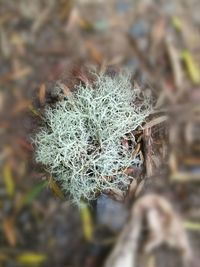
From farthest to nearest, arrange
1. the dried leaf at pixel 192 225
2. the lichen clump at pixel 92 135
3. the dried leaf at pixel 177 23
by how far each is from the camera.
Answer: the dried leaf at pixel 177 23 < the dried leaf at pixel 192 225 < the lichen clump at pixel 92 135

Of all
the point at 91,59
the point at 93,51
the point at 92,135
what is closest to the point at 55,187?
the point at 92,135

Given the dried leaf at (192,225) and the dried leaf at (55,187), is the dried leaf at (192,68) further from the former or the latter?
the dried leaf at (55,187)

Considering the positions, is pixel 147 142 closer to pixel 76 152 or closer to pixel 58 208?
pixel 76 152

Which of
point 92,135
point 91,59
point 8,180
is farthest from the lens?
point 8,180

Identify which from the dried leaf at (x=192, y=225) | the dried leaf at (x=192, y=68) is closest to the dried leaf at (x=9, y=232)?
the dried leaf at (x=192, y=225)

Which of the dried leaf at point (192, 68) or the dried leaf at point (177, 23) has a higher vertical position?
the dried leaf at point (177, 23)

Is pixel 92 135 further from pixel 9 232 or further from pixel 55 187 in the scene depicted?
pixel 9 232

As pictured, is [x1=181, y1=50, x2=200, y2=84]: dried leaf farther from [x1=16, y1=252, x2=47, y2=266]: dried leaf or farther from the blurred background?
[x1=16, y1=252, x2=47, y2=266]: dried leaf

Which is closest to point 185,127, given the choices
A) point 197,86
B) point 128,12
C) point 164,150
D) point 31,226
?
point 197,86
